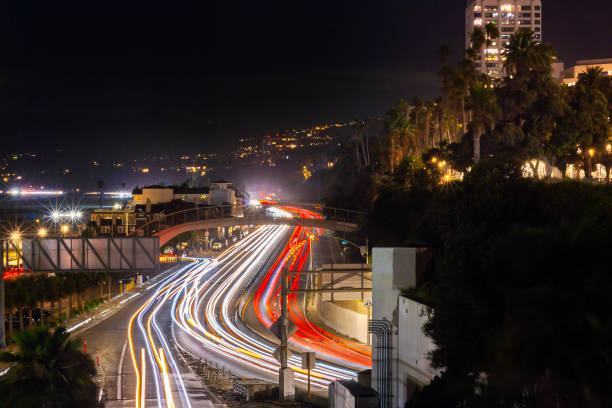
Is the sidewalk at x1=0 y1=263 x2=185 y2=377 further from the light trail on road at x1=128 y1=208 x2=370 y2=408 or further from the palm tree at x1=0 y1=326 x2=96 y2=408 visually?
the palm tree at x1=0 y1=326 x2=96 y2=408

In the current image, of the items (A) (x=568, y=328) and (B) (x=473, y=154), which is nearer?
(A) (x=568, y=328)

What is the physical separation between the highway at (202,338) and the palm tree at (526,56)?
90.2 ft

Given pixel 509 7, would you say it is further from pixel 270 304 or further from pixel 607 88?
pixel 270 304

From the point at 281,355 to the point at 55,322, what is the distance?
30.9m

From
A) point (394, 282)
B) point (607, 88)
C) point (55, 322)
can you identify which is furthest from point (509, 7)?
point (394, 282)

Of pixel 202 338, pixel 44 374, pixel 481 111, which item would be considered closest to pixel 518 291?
pixel 44 374

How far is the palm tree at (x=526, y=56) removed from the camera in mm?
55312

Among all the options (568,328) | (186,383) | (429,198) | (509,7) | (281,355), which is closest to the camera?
(568,328)

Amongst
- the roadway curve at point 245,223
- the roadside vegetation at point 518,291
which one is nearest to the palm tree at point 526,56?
the roadway curve at point 245,223

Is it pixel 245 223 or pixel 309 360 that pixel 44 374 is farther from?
pixel 245 223

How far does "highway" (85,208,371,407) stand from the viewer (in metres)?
30.9

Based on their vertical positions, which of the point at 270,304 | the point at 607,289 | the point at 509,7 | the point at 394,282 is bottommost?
the point at 270,304

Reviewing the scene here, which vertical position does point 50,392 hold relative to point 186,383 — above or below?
above

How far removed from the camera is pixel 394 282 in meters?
22.7
